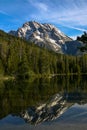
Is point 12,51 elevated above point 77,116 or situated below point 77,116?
above

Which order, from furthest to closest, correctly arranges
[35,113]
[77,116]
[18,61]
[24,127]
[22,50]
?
[22,50]
[18,61]
[35,113]
[77,116]
[24,127]

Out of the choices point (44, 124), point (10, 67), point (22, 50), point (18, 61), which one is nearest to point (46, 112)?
point (44, 124)

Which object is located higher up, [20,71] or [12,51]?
[12,51]

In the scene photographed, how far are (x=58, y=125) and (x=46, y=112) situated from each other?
776cm

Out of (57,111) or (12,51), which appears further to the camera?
(12,51)

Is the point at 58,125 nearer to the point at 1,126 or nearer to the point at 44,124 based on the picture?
the point at 44,124

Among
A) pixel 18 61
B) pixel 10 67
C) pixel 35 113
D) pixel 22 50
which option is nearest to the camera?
pixel 35 113

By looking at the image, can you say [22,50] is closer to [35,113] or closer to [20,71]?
[20,71]

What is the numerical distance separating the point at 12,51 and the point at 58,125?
140774 mm

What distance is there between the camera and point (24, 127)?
2403 centimetres

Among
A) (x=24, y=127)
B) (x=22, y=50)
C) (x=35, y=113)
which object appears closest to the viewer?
(x=24, y=127)

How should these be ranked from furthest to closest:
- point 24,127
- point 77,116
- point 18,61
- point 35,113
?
point 18,61 → point 35,113 → point 77,116 → point 24,127

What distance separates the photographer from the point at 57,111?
1298 inches

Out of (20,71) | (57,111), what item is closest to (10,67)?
(20,71)
